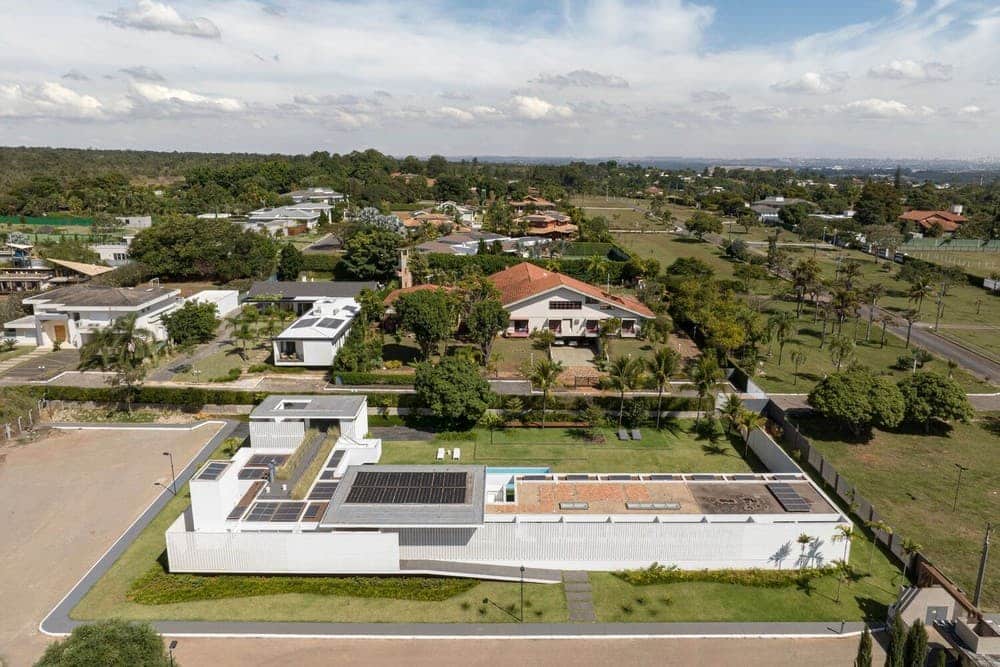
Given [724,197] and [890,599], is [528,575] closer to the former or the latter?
[890,599]

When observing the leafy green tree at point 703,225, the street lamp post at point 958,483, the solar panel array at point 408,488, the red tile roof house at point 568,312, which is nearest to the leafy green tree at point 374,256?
the red tile roof house at point 568,312

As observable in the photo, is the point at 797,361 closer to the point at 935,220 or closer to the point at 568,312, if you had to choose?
the point at 568,312

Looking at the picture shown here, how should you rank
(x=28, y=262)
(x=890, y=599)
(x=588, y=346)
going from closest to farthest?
(x=890, y=599), (x=588, y=346), (x=28, y=262)

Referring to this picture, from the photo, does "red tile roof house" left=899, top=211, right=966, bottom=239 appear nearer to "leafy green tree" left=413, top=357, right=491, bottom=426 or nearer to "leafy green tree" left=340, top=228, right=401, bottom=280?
"leafy green tree" left=340, top=228, right=401, bottom=280

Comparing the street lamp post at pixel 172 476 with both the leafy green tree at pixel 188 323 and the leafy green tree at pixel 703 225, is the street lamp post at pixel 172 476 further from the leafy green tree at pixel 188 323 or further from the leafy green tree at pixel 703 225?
the leafy green tree at pixel 703 225

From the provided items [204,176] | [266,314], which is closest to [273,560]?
[266,314]

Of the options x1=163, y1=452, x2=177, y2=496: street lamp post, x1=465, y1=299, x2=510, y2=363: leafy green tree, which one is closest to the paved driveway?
x1=163, y1=452, x2=177, y2=496: street lamp post
